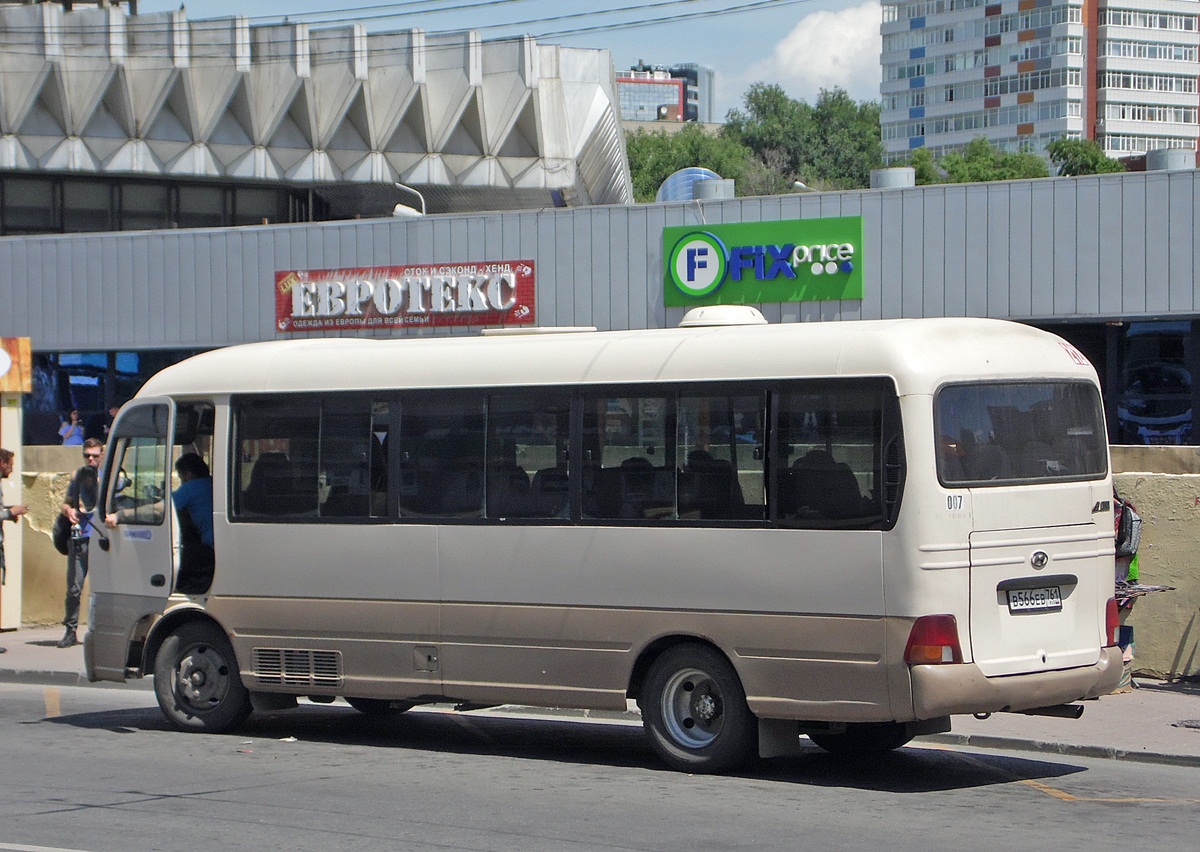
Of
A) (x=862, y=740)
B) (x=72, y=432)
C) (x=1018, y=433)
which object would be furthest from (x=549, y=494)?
(x=72, y=432)

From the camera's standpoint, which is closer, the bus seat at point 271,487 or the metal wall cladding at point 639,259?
the bus seat at point 271,487

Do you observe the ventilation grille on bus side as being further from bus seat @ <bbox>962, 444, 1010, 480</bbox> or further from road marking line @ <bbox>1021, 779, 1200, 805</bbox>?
road marking line @ <bbox>1021, 779, 1200, 805</bbox>

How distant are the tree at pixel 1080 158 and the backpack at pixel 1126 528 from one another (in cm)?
10075

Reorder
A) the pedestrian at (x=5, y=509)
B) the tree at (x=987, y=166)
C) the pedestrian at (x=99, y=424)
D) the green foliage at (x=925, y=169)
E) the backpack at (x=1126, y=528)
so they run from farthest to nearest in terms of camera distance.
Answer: the green foliage at (x=925, y=169)
the tree at (x=987, y=166)
the pedestrian at (x=99, y=424)
the pedestrian at (x=5, y=509)
the backpack at (x=1126, y=528)

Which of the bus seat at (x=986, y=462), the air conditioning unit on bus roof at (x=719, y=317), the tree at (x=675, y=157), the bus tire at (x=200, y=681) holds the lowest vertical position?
the bus tire at (x=200, y=681)

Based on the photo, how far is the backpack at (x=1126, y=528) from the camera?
1180cm

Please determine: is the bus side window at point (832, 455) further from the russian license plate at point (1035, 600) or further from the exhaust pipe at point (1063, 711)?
the exhaust pipe at point (1063, 711)

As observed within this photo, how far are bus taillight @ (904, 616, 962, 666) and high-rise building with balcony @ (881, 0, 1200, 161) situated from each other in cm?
15598

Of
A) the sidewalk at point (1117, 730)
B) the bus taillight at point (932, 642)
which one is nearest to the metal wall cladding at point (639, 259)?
the sidewalk at point (1117, 730)

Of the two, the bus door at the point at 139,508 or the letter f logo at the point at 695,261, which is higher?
the letter f logo at the point at 695,261

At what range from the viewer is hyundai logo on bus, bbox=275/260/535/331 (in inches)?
1138

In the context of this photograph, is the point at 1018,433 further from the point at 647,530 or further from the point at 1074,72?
the point at 1074,72

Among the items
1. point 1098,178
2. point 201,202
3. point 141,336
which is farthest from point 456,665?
point 201,202

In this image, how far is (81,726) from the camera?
1141cm
